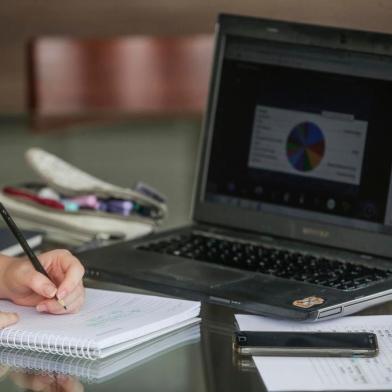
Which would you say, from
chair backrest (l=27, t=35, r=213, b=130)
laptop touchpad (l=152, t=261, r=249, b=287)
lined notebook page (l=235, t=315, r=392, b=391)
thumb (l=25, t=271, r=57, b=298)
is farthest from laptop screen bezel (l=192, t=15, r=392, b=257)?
chair backrest (l=27, t=35, r=213, b=130)

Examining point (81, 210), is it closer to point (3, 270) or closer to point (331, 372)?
A: point (3, 270)

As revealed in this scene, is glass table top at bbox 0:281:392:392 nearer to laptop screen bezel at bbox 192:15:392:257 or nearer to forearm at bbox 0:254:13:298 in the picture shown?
forearm at bbox 0:254:13:298

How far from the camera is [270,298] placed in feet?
3.83

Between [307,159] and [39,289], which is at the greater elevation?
[307,159]

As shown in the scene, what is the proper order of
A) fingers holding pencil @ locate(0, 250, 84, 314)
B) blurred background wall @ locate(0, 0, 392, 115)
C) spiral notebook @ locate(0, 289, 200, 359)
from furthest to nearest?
blurred background wall @ locate(0, 0, 392, 115), fingers holding pencil @ locate(0, 250, 84, 314), spiral notebook @ locate(0, 289, 200, 359)

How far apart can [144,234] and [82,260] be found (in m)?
0.22

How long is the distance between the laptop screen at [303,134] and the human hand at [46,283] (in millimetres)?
407

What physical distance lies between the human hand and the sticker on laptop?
0.80 feet

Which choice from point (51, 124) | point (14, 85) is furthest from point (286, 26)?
point (14, 85)

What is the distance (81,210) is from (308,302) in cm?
52

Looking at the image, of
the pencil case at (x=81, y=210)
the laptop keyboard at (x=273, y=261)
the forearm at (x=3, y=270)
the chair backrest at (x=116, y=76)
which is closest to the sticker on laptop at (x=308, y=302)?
the laptop keyboard at (x=273, y=261)

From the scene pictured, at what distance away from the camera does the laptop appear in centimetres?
131

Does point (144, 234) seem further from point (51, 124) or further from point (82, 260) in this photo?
point (51, 124)

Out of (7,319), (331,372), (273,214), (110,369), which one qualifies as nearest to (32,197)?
(273,214)
